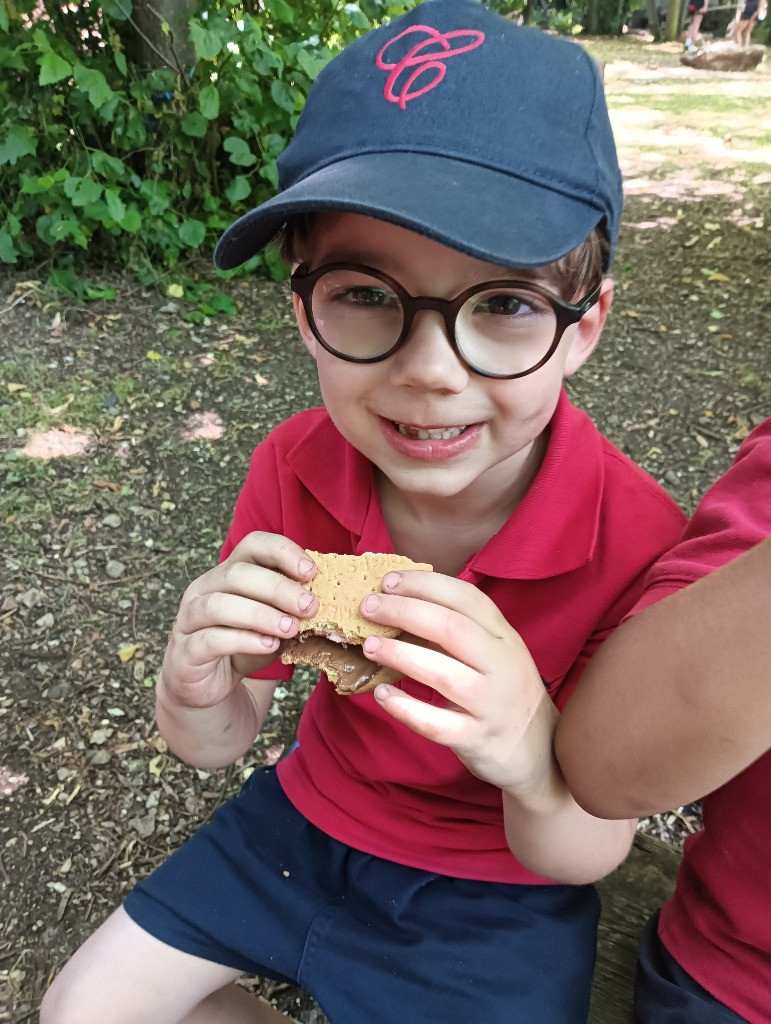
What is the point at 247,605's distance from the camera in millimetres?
1208

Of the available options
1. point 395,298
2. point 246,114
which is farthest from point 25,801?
point 246,114

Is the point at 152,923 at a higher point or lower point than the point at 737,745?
lower

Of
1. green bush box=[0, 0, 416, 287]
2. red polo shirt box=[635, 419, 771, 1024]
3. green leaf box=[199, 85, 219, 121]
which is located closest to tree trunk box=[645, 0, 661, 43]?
green bush box=[0, 0, 416, 287]

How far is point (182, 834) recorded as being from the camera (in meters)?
2.34

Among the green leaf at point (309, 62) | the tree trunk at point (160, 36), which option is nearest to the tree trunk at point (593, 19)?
the green leaf at point (309, 62)

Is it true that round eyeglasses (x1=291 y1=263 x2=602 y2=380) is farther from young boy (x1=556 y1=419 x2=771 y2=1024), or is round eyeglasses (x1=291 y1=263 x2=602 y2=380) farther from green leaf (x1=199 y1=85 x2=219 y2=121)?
green leaf (x1=199 y1=85 x2=219 y2=121)

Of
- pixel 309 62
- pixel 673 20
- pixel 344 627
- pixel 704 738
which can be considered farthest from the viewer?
pixel 673 20

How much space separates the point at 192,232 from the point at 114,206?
1.47 feet

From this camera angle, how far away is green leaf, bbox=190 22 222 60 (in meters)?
3.73

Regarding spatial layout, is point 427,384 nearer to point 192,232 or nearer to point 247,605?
point 247,605

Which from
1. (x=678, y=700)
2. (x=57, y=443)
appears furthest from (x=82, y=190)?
(x=678, y=700)

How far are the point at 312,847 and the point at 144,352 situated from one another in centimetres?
311

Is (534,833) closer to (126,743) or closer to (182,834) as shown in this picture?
(182,834)

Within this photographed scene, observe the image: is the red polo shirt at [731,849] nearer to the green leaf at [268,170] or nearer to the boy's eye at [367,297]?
the boy's eye at [367,297]
